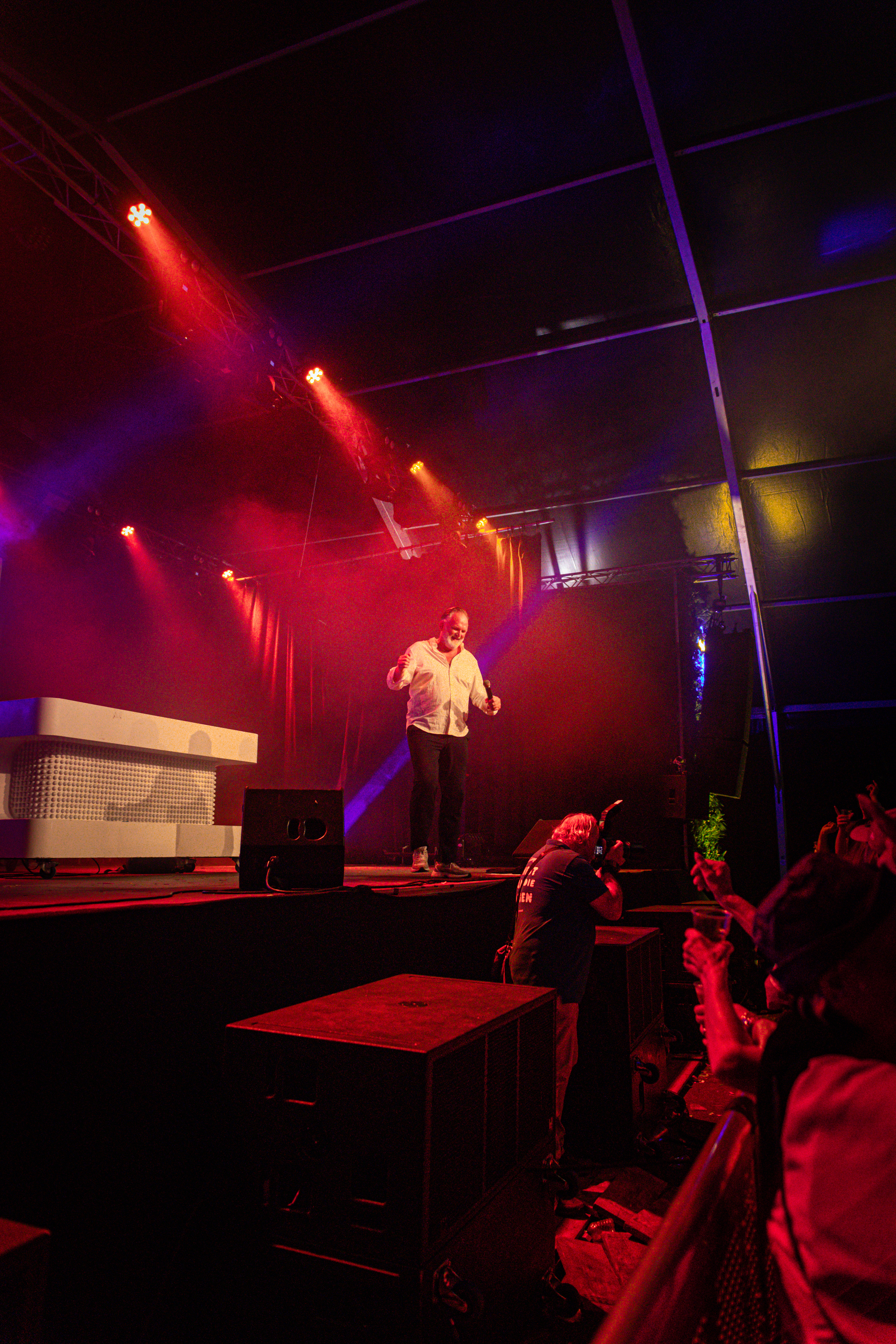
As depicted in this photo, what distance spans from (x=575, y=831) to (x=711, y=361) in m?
4.59

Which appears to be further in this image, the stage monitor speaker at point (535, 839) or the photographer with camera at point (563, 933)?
the stage monitor speaker at point (535, 839)

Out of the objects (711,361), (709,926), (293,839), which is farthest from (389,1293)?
(711,361)

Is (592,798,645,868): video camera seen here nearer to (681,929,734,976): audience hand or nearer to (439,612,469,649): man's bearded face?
(439,612,469,649): man's bearded face

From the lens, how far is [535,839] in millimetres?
6008

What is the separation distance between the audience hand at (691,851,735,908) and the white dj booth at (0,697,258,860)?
2.84m

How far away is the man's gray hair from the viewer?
3736 millimetres

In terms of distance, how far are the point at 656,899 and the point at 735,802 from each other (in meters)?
5.85

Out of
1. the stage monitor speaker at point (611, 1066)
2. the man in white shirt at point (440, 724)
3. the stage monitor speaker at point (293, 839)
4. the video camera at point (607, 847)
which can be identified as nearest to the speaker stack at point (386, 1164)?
the stage monitor speaker at point (293, 839)

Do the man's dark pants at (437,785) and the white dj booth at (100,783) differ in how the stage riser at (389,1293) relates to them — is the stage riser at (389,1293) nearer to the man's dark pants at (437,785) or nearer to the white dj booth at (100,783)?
the white dj booth at (100,783)

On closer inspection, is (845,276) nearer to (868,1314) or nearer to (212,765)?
(212,765)

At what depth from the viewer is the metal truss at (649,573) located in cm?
898

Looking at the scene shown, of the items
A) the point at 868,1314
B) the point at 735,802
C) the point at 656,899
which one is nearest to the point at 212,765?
the point at 656,899

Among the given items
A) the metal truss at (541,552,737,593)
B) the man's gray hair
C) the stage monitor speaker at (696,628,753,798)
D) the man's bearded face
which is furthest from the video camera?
the metal truss at (541,552,737,593)

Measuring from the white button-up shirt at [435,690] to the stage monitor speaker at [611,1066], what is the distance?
5.85 feet
